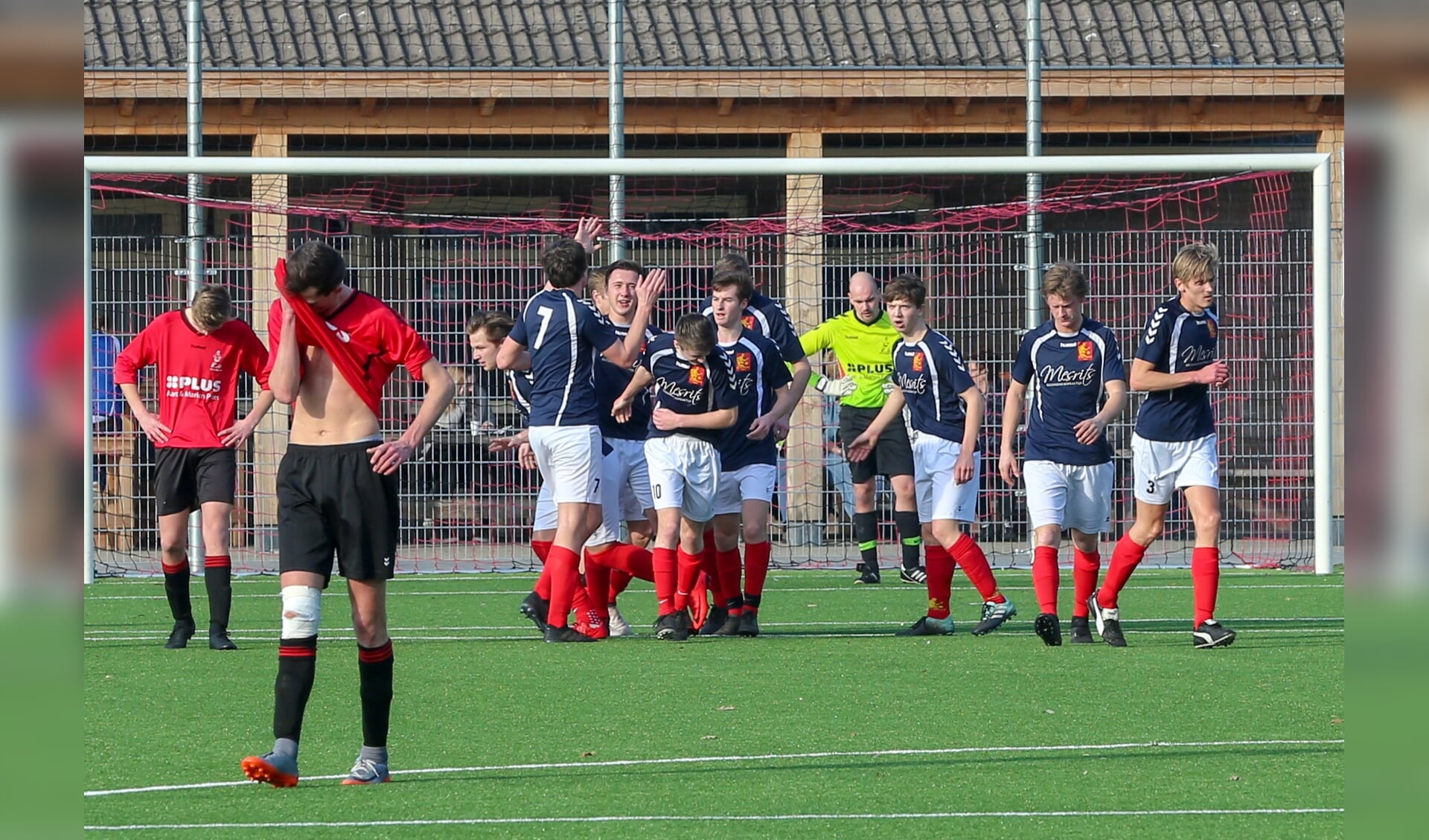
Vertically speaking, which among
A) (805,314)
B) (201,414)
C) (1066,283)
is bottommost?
(201,414)

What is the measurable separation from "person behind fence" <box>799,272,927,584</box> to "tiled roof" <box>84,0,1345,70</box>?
16.1ft

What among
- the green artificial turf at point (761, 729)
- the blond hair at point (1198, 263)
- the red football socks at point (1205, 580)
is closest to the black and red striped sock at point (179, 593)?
the green artificial turf at point (761, 729)

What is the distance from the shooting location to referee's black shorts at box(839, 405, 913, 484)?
12383mm

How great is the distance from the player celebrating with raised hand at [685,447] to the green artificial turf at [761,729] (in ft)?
1.40

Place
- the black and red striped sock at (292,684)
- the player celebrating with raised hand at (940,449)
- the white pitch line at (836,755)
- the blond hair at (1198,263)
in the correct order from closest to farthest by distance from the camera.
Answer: the black and red striped sock at (292,684) < the white pitch line at (836,755) < the blond hair at (1198,263) < the player celebrating with raised hand at (940,449)

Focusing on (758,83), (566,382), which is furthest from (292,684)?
(758,83)

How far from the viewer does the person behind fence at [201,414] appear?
29.6 feet

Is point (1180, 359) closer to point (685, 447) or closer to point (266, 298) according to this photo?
point (685, 447)

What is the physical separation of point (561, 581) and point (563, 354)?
1170 mm

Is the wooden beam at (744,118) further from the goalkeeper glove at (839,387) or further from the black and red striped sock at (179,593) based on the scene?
the black and red striped sock at (179,593)

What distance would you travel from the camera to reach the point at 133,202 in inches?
560

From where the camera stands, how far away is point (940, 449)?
9.80 m

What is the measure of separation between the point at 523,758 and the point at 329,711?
4.86 ft

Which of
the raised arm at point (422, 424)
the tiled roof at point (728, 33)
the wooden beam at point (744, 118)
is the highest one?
the tiled roof at point (728, 33)
